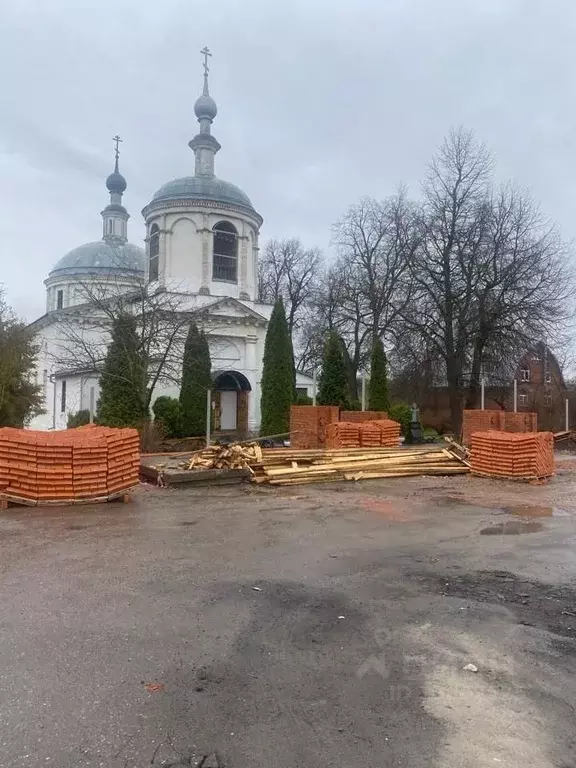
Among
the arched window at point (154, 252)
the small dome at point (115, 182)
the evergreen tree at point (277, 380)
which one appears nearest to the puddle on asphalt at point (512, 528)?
the evergreen tree at point (277, 380)

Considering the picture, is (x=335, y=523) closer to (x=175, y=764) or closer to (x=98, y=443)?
(x=98, y=443)

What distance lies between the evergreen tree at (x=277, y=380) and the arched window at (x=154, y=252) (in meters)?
9.36

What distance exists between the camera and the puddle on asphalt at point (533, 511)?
34.4 feet

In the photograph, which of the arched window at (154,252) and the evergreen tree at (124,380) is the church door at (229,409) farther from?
the evergreen tree at (124,380)

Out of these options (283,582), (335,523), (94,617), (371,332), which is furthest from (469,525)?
(371,332)

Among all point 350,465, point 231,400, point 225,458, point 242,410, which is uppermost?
point 231,400

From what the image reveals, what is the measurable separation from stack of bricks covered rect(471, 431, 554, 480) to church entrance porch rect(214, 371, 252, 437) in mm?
18003

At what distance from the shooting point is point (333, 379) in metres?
27.7

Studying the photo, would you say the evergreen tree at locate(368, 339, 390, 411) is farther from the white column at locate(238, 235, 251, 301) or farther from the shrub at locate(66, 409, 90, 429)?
the shrub at locate(66, 409, 90, 429)

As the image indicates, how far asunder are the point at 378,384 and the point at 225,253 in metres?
11.1

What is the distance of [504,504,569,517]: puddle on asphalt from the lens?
34.4 feet

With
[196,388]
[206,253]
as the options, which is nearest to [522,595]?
[196,388]

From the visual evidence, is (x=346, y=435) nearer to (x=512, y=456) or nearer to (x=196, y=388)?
(x=512, y=456)

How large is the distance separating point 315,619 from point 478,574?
7.63ft
